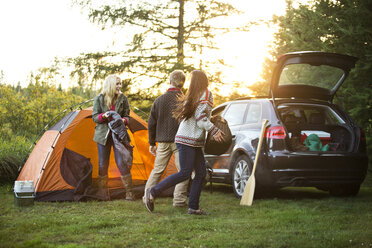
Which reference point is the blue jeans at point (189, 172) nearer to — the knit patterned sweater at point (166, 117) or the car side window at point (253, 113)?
the knit patterned sweater at point (166, 117)

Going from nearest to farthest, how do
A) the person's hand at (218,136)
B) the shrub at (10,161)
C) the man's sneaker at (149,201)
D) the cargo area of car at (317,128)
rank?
the person's hand at (218,136)
the man's sneaker at (149,201)
the cargo area of car at (317,128)
the shrub at (10,161)

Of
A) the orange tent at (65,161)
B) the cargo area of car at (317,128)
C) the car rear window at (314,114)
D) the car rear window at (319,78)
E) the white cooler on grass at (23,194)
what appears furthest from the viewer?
the car rear window at (319,78)

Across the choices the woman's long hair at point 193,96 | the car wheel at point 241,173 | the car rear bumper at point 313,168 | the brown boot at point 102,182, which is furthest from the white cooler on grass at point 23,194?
the car rear bumper at point 313,168

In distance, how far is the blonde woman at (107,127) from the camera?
6965 mm

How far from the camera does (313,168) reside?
22.5 feet

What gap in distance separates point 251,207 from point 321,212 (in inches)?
37.7

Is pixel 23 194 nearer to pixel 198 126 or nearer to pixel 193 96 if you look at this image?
pixel 198 126

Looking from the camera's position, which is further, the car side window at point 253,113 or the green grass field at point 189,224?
the car side window at point 253,113

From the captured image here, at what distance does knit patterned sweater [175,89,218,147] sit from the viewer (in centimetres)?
557

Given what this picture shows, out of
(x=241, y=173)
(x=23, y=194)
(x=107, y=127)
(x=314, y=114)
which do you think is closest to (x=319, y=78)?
(x=314, y=114)

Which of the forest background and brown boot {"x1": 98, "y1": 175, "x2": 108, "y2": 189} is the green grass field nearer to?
brown boot {"x1": 98, "y1": 175, "x2": 108, "y2": 189}

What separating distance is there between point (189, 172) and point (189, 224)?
2.52 feet

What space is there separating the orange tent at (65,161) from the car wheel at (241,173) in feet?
3.65

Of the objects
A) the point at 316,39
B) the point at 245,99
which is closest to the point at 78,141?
the point at 245,99
